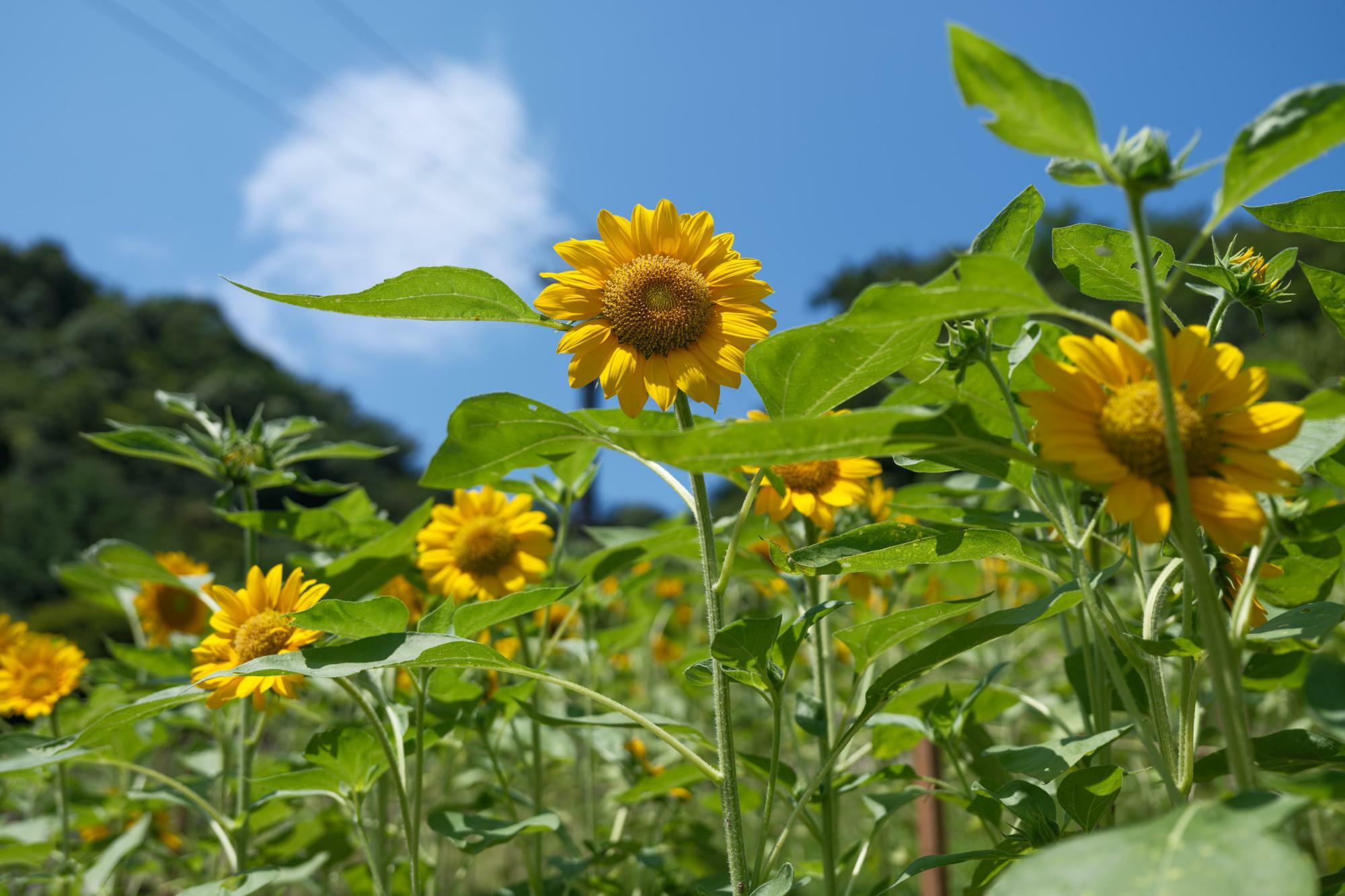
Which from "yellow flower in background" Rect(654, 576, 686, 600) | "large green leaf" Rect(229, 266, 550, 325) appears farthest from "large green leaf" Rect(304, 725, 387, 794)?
"yellow flower in background" Rect(654, 576, 686, 600)

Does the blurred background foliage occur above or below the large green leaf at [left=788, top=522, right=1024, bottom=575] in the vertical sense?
above

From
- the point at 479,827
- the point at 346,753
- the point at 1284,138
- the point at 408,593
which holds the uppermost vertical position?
Answer: the point at 1284,138

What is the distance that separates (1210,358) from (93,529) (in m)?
17.6

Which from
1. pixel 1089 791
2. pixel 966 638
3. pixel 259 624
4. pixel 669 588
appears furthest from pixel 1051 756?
pixel 669 588

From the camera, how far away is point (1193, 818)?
1.67ft

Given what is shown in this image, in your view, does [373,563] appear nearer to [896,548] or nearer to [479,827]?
[479,827]

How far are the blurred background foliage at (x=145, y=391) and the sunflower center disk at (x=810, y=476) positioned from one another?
0.66 metres

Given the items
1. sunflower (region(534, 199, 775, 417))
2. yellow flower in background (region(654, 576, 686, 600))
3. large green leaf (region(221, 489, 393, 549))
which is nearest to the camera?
sunflower (region(534, 199, 775, 417))

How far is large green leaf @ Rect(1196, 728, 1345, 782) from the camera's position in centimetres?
84

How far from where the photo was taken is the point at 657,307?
0.97 m

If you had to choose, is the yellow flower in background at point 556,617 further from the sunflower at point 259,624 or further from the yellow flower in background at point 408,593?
the sunflower at point 259,624

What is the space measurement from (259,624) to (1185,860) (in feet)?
3.28

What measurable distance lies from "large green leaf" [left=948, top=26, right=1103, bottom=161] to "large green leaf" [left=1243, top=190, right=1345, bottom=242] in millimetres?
460

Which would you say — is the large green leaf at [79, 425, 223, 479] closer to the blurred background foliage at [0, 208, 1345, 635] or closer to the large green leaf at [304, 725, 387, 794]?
the large green leaf at [304, 725, 387, 794]
